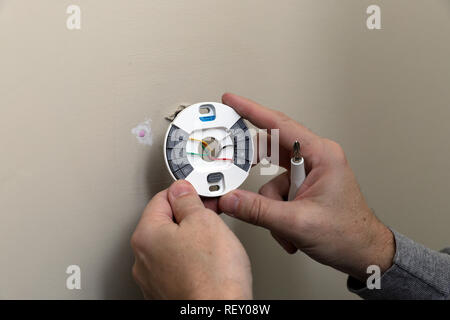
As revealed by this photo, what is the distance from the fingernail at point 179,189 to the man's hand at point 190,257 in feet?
0.06

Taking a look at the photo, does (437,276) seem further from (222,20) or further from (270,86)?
(222,20)

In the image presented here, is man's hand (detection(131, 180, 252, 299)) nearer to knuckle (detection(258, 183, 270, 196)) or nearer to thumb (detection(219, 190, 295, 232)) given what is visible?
thumb (detection(219, 190, 295, 232))

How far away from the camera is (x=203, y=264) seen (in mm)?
447

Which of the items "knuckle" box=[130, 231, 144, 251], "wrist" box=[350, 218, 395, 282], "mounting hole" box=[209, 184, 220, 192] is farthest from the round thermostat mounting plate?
"wrist" box=[350, 218, 395, 282]

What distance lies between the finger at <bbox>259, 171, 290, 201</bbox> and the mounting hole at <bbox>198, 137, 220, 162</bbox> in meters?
0.11

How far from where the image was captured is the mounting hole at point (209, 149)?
1.96 feet

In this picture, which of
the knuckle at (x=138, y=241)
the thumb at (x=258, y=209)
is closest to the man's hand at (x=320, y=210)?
the thumb at (x=258, y=209)

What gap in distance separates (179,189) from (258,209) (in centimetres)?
11

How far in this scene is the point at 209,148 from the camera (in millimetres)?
607

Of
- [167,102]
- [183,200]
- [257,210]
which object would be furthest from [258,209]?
[167,102]

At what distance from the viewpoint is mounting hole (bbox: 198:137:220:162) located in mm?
599

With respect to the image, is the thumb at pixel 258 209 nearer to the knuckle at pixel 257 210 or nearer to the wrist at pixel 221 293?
the knuckle at pixel 257 210
